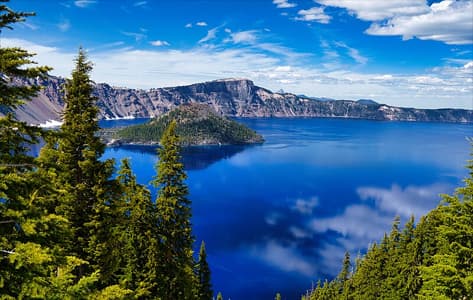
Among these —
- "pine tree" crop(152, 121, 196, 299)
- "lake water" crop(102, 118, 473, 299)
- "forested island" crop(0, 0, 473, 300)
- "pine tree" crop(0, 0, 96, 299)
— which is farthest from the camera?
"lake water" crop(102, 118, 473, 299)

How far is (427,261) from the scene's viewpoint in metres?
33.8

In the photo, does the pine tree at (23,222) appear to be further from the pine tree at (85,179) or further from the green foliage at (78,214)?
the pine tree at (85,179)

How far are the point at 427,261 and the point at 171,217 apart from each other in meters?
26.1

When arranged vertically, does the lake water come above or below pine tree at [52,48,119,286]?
below

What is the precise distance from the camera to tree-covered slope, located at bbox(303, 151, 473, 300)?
59.3ft

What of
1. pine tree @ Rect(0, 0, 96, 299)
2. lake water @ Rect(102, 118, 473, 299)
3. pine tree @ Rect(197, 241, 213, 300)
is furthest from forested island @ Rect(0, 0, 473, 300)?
lake water @ Rect(102, 118, 473, 299)

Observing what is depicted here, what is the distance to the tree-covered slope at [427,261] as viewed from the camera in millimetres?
18078

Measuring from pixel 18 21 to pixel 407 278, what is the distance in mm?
51257

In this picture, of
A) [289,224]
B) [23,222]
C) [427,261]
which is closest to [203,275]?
[427,261]

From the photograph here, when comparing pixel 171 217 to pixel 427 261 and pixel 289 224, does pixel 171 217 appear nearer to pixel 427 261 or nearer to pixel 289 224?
pixel 427 261

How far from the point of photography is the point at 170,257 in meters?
24.5

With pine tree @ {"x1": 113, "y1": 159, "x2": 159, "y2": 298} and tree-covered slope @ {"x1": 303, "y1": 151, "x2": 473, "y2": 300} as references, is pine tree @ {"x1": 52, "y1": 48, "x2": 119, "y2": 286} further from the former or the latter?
tree-covered slope @ {"x1": 303, "y1": 151, "x2": 473, "y2": 300}

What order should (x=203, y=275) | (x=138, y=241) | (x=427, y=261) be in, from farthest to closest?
(x=203, y=275)
(x=427, y=261)
(x=138, y=241)

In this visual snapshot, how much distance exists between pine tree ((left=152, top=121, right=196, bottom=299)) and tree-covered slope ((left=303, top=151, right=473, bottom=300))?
51.3 feet
